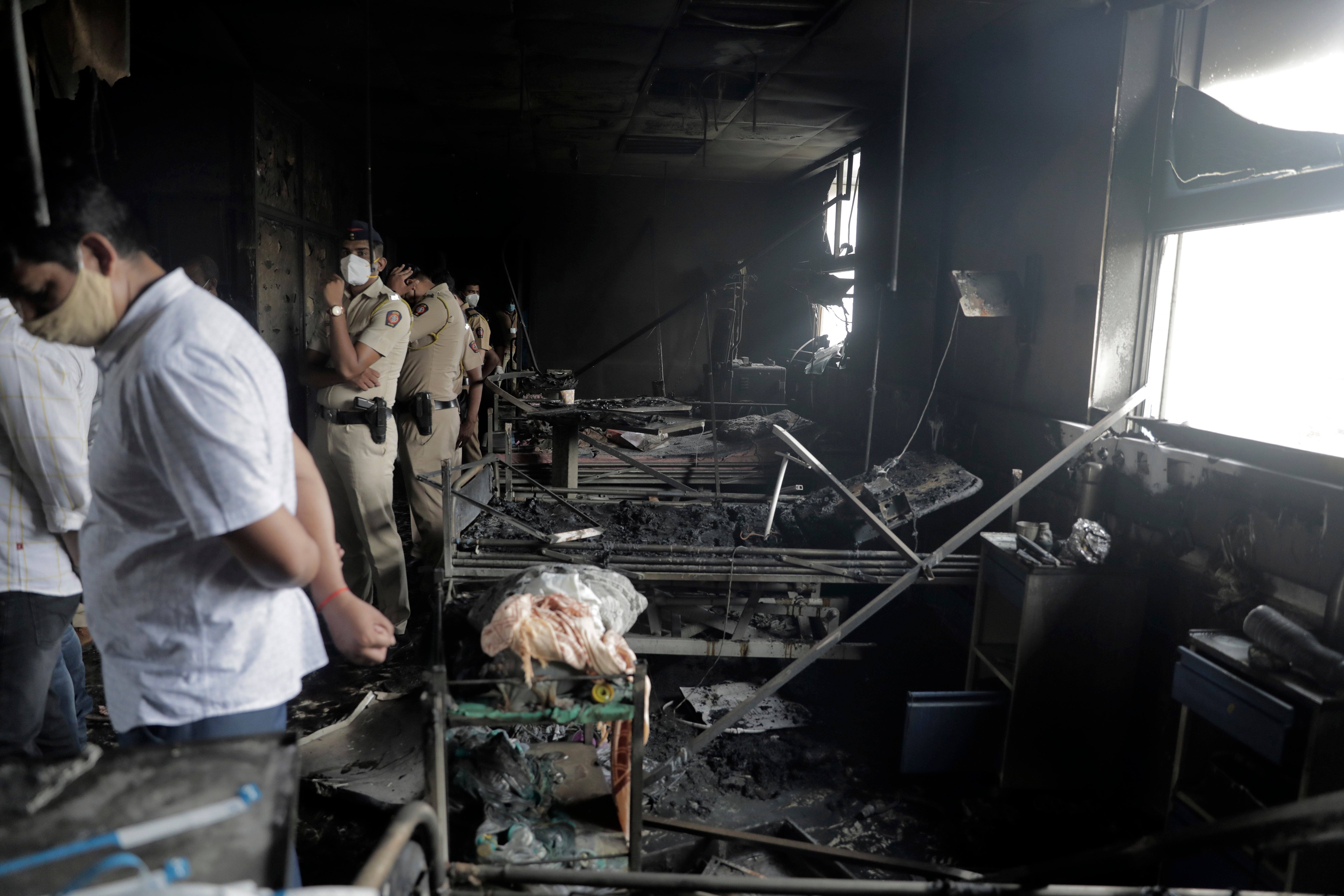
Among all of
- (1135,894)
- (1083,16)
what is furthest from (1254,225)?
(1135,894)

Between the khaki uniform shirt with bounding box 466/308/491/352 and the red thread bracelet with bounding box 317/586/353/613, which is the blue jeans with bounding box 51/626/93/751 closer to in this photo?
the red thread bracelet with bounding box 317/586/353/613

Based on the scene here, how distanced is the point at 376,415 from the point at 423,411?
0.82m

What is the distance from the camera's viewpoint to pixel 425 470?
520 cm

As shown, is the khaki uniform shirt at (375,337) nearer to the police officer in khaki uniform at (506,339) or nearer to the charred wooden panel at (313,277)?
the charred wooden panel at (313,277)

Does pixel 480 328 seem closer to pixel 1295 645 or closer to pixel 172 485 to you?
pixel 172 485

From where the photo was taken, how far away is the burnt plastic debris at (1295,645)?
2.24 meters

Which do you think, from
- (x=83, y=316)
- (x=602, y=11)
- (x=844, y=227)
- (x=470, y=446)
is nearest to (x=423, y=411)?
(x=470, y=446)

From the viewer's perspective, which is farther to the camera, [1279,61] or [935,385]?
[935,385]

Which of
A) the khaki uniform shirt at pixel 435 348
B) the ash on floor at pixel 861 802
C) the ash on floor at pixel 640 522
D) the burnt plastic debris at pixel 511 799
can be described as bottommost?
the ash on floor at pixel 861 802

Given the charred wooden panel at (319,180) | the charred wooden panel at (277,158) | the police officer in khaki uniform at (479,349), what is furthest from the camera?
the charred wooden panel at (319,180)

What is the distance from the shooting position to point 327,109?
7438 millimetres

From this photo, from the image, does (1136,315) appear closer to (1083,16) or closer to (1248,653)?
(1083,16)

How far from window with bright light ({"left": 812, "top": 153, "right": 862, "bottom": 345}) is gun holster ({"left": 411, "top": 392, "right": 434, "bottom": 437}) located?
4.41 metres

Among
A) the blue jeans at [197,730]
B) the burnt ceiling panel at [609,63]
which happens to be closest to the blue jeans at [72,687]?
the blue jeans at [197,730]
